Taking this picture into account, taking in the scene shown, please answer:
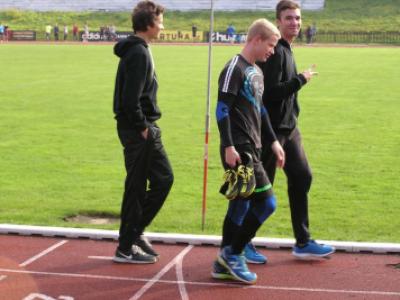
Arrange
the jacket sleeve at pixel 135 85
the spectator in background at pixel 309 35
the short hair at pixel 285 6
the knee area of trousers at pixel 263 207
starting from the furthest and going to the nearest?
the spectator in background at pixel 309 35, the short hair at pixel 285 6, the jacket sleeve at pixel 135 85, the knee area of trousers at pixel 263 207

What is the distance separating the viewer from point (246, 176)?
5480 millimetres

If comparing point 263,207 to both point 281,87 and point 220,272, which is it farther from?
point 281,87

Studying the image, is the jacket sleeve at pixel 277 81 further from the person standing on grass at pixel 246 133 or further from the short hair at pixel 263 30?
the short hair at pixel 263 30

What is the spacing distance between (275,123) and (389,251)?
1587 mm

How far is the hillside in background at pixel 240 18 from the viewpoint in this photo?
68875 millimetres

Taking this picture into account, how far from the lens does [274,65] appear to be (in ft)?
19.9

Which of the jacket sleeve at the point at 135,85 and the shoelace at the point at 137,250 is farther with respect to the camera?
the shoelace at the point at 137,250

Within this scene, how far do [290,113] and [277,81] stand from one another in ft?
1.25

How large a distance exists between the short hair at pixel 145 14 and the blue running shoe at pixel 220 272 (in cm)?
202

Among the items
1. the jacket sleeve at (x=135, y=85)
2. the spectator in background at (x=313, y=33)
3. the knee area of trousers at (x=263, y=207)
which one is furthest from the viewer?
the spectator in background at (x=313, y=33)

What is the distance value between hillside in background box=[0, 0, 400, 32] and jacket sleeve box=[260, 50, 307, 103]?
61961 millimetres

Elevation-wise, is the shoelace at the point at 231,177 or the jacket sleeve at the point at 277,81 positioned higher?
the jacket sleeve at the point at 277,81

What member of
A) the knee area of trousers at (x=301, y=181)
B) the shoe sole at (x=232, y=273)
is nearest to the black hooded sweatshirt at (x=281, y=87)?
the knee area of trousers at (x=301, y=181)

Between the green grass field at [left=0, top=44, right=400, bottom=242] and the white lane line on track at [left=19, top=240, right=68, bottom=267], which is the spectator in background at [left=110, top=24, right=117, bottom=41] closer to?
the green grass field at [left=0, top=44, right=400, bottom=242]
